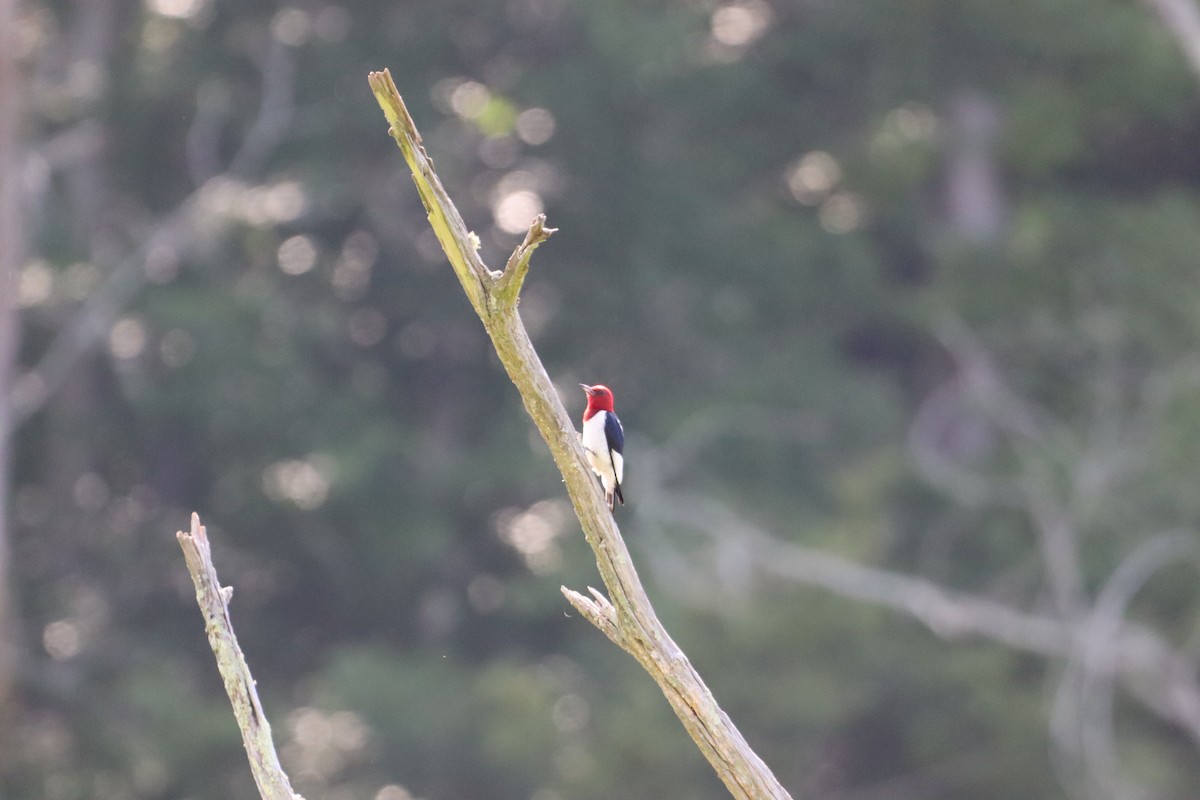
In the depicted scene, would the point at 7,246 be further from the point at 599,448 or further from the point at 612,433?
the point at 599,448

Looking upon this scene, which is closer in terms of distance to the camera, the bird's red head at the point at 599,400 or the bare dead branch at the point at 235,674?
the bare dead branch at the point at 235,674

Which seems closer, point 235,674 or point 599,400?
point 235,674

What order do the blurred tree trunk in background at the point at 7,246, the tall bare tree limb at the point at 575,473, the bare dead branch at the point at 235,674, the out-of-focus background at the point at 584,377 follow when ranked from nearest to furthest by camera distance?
the tall bare tree limb at the point at 575,473 < the bare dead branch at the point at 235,674 < the blurred tree trunk in background at the point at 7,246 < the out-of-focus background at the point at 584,377

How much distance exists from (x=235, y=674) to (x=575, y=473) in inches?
35.7

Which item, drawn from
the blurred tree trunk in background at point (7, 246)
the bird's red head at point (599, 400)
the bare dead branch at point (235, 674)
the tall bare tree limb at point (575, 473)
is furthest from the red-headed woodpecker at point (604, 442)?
the blurred tree trunk in background at point (7, 246)

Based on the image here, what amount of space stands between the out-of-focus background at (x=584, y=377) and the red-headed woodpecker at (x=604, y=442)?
27.0 ft

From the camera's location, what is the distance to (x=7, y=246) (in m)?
14.6

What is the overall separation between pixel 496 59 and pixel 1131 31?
6.58 meters

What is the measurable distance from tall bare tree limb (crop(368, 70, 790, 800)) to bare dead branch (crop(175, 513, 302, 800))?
77cm

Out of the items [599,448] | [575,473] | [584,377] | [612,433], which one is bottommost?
[575,473]

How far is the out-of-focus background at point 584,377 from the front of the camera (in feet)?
52.7

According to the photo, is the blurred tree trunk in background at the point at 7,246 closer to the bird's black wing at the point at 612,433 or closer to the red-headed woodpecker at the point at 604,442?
the red-headed woodpecker at the point at 604,442

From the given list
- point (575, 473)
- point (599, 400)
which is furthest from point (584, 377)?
point (575, 473)

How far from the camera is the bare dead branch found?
14.1 ft
